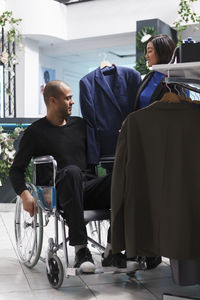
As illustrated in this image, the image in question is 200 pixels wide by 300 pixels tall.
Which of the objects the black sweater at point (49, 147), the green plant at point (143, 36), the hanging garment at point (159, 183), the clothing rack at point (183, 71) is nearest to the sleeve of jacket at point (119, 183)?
the hanging garment at point (159, 183)

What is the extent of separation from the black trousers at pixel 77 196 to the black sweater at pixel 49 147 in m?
0.18

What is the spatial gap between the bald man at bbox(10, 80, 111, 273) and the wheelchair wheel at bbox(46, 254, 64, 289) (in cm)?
24

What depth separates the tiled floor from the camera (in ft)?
8.80

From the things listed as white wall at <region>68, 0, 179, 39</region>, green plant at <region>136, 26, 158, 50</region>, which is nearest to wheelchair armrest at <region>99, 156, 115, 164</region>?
green plant at <region>136, 26, 158, 50</region>

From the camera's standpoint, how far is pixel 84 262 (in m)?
2.64

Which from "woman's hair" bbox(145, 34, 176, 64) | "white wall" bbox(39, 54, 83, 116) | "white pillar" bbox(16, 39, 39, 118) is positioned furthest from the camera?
"white wall" bbox(39, 54, 83, 116)

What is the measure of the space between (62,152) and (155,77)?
684 mm

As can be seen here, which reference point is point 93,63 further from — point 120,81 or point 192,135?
point 192,135

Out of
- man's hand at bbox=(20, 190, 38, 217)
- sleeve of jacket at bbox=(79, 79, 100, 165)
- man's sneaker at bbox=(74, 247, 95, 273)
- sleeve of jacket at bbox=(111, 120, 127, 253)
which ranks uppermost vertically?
sleeve of jacket at bbox=(79, 79, 100, 165)

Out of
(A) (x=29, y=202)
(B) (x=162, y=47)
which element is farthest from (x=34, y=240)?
(B) (x=162, y=47)

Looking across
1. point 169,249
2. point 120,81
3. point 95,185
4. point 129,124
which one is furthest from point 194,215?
point 120,81

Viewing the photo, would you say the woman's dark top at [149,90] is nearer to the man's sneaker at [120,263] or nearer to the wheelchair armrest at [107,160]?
the wheelchair armrest at [107,160]

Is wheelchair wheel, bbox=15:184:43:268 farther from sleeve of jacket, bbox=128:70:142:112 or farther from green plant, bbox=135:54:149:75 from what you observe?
green plant, bbox=135:54:149:75

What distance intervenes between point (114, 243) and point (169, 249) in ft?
0.87
